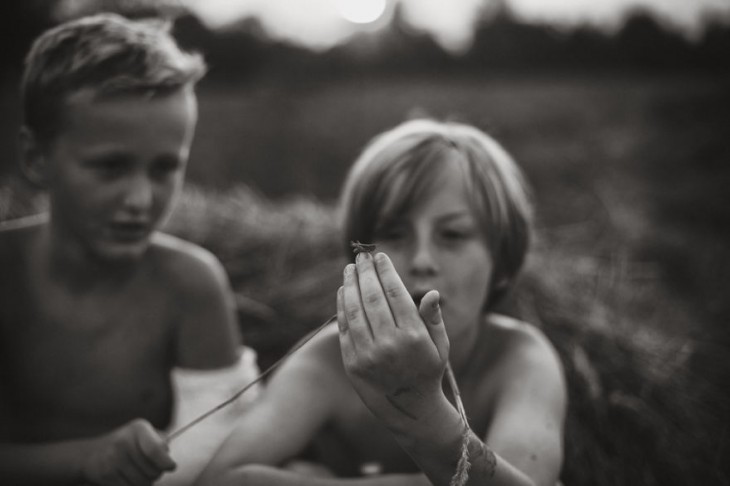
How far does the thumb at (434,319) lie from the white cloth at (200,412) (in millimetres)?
771

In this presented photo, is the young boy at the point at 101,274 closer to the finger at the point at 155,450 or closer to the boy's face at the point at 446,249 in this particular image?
the finger at the point at 155,450

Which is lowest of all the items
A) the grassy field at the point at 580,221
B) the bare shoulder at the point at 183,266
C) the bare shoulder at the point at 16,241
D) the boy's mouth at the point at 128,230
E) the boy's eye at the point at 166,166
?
the grassy field at the point at 580,221

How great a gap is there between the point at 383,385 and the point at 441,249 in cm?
54

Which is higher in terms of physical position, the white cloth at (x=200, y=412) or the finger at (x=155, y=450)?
the finger at (x=155, y=450)

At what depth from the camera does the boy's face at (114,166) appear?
1428mm

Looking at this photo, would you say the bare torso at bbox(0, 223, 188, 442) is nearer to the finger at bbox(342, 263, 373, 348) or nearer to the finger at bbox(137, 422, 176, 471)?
the finger at bbox(137, 422, 176, 471)

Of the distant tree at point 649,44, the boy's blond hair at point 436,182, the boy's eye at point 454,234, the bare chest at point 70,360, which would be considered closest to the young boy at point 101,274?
the bare chest at point 70,360

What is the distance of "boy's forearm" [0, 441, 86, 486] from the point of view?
142 centimetres

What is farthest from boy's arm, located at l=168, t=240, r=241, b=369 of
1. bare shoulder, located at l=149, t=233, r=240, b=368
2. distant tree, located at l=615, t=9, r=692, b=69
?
distant tree, located at l=615, t=9, r=692, b=69

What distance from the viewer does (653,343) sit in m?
2.33

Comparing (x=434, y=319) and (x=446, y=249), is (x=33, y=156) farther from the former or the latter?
(x=434, y=319)

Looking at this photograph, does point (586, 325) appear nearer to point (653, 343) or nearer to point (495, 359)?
point (653, 343)

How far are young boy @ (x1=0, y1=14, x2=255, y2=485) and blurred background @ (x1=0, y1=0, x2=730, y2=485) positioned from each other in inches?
27.0

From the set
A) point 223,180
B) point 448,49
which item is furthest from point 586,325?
point 448,49
